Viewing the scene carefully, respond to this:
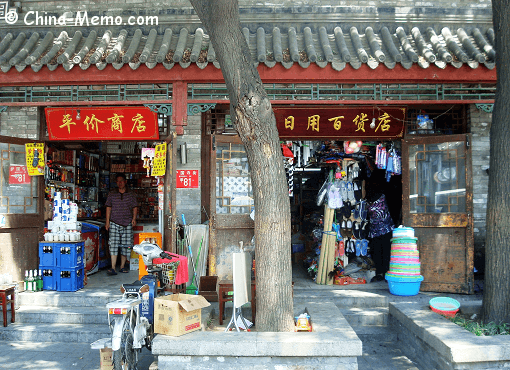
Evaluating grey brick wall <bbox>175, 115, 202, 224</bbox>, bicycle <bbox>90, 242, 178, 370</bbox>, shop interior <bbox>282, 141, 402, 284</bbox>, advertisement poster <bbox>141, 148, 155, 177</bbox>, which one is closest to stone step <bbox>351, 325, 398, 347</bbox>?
shop interior <bbox>282, 141, 402, 284</bbox>

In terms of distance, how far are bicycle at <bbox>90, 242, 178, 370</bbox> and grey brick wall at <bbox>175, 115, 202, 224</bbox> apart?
243cm

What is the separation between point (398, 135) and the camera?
7902 mm

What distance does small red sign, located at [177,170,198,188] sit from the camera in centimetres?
812

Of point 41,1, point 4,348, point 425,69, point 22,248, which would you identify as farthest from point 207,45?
point 4,348

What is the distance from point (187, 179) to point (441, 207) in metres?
4.62

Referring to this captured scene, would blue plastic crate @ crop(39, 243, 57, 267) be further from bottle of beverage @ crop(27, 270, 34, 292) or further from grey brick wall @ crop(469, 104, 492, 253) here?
grey brick wall @ crop(469, 104, 492, 253)

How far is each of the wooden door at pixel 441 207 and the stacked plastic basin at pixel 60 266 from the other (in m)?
5.78

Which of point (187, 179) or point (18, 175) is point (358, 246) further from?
point (18, 175)

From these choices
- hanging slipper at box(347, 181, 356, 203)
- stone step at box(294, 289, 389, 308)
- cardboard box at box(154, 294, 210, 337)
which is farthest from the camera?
hanging slipper at box(347, 181, 356, 203)

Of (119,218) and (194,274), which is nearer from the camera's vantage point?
(194,274)

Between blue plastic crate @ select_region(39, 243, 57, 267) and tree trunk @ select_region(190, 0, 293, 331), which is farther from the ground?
tree trunk @ select_region(190, 0, 293, 331)

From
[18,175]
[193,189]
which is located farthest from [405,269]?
[18,175]

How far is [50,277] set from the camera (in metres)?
7.42

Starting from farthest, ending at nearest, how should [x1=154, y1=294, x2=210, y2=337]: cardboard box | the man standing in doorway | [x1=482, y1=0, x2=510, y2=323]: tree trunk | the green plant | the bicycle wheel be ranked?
the man standing in doorway
[x1=482, y1=0, x2=510, y2=323]: tree trunk
the green plant
[x1=154, y1=294, x2=210, y2=337]: cardboard box
the bicycle wheel
